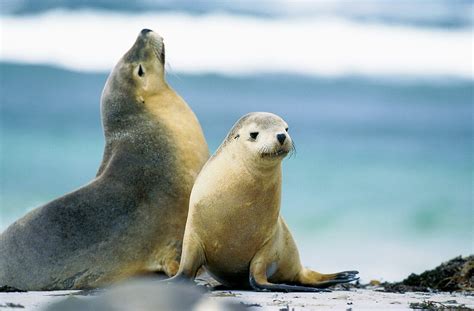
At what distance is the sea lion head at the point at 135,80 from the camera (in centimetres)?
1062

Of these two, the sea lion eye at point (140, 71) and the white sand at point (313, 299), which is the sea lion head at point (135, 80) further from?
the white sand at point (313, 299)

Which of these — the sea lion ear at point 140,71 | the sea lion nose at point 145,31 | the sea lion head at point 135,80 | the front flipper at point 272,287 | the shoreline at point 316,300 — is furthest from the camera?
the sea lion nose at point 145,31

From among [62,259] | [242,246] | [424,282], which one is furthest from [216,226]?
[424,282]

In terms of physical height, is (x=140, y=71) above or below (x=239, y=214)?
above

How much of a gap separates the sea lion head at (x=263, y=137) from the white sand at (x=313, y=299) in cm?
108

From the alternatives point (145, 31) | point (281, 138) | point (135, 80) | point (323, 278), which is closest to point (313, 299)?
point (281, 138)

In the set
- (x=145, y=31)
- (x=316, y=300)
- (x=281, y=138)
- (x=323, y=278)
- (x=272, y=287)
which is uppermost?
(x=145, y=31)

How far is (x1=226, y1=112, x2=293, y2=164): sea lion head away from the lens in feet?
28.5

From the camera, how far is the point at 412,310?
7957 mm

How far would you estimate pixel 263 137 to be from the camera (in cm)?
887

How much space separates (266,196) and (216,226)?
18.6 inches

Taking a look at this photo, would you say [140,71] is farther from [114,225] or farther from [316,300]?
[316,300]

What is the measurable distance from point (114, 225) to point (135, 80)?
159cm

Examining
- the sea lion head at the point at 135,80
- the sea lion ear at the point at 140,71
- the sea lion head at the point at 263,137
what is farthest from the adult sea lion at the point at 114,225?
the sea lion head at the point at 263,137
